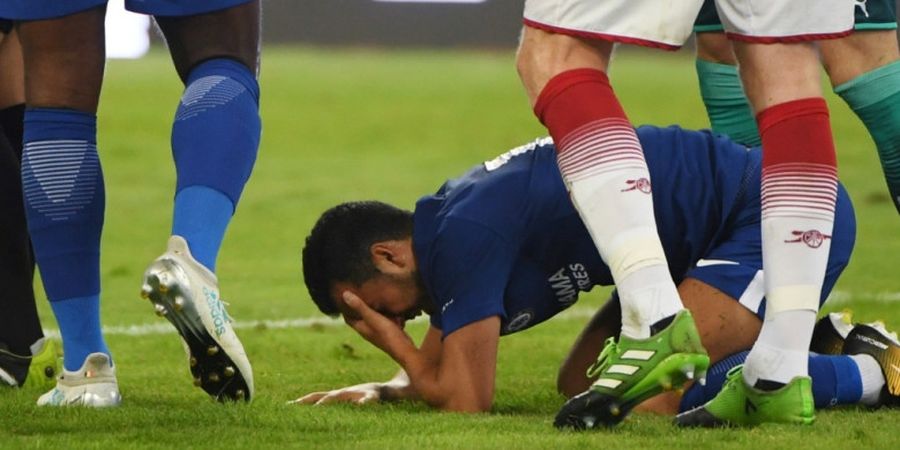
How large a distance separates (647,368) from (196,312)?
0.79 m

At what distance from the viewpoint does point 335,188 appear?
9703 millimetres

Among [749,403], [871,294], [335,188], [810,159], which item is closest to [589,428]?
[749,403]

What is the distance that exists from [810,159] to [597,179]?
39 cm

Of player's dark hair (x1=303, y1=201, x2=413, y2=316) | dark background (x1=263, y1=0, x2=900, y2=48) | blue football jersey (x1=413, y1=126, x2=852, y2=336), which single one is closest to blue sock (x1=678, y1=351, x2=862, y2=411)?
blue football jersey (x1=413, y1=126, x2=852, y2=336)

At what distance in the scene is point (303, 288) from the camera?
239 inches

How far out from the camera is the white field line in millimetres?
4781

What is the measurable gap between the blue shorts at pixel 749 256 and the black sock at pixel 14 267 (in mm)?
1543

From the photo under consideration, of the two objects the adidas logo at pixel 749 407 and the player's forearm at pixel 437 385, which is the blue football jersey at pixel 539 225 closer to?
the player's forearm at pixel 437 385

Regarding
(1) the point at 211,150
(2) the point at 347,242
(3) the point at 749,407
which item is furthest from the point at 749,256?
(1) the point at 211,150

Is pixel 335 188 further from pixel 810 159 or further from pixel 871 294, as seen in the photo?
pixel 810 159

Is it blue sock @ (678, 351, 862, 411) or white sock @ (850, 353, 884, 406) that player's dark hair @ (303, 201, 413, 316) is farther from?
white sock @ (850, 353, 884, 406)

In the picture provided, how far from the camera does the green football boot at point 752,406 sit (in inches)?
106

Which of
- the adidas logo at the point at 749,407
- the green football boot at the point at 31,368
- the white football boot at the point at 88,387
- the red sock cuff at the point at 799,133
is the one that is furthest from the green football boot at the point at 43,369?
the red sock cuff at the point at 799,133

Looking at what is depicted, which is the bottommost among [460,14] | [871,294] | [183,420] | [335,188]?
[460,14]
